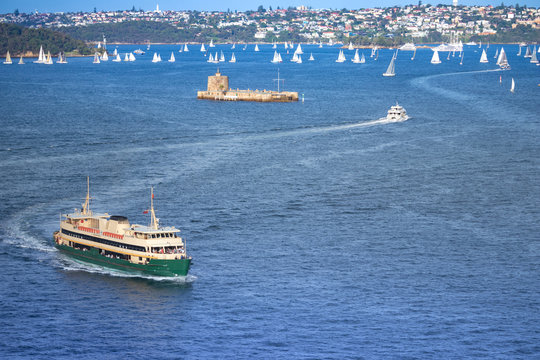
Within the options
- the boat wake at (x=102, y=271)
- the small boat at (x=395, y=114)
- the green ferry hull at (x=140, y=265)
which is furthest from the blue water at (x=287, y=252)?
the small boat at (x=395, y=114)

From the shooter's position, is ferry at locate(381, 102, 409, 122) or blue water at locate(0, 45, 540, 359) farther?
ferry at locate(381, 102, 409, 122)

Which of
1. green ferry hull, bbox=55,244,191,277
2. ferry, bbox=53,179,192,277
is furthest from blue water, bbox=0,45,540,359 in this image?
ferry, bbox=53,179,192,277

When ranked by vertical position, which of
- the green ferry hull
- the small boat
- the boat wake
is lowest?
the boat wake

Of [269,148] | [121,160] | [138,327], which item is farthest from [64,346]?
[269,148]

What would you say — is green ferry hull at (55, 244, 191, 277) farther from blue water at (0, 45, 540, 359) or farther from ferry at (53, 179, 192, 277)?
blue water at (0, 45, 540, 359)

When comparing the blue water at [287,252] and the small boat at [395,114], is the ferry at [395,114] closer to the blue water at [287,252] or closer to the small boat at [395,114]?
the small boat at [395,114]

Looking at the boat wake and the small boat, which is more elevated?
the small boat
